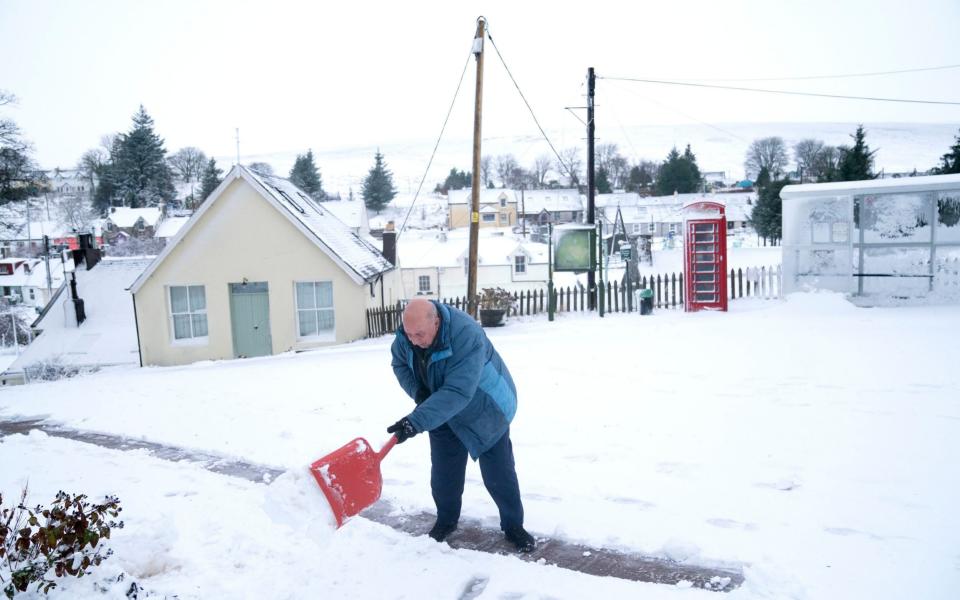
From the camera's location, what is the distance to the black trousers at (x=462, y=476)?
4203mm

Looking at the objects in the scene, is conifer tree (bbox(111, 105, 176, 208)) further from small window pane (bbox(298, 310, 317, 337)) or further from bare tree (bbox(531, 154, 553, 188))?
bare tree (bbox(531, 154, 553, 188))

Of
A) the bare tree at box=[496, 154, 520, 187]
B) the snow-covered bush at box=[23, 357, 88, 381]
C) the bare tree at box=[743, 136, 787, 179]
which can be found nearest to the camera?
the snow-covered bush at box=[23, 357, 88, 381]

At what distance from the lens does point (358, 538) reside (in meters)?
4.43

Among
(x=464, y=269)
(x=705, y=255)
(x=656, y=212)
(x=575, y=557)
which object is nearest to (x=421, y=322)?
(x=575, y=557)

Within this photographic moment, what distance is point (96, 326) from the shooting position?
2411 centimetres

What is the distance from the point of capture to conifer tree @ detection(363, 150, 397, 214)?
284 feet

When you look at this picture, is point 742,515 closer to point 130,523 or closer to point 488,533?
point 488,533

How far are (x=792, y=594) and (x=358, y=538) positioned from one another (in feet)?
9.22

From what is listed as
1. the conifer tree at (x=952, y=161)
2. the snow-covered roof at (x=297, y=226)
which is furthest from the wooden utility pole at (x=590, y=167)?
the conifer tree at (x=952, y=161)

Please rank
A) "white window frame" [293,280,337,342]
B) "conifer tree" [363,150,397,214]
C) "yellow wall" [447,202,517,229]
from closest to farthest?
"white window frame" [293,280,337,342] → "yellow wall" [447,202,517,229] → "conifer tree" [363,150,397,214]

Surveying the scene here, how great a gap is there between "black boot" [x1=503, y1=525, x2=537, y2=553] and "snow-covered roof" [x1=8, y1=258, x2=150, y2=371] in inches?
867

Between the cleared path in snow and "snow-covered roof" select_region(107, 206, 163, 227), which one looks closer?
the cleared path in snow

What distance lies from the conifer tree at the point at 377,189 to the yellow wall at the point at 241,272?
221ft

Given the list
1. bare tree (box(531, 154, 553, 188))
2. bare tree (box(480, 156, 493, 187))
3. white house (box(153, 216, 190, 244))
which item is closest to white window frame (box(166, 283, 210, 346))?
white house (box(153, 216, 190, 244))
